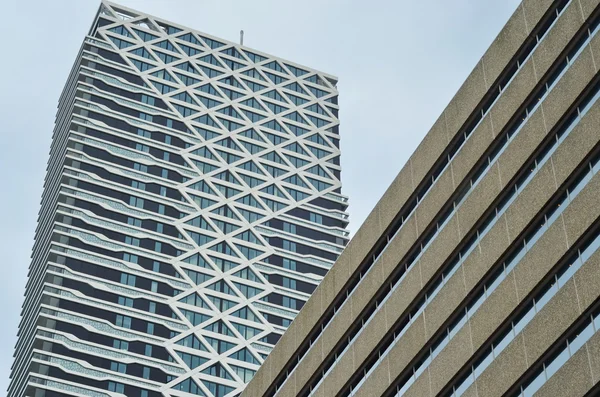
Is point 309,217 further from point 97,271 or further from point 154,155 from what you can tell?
point 97,271

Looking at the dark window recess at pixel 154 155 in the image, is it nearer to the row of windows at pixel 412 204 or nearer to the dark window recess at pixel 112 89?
the dark window recess at pixel 112 89

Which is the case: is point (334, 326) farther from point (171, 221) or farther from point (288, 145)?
point (288, 145)

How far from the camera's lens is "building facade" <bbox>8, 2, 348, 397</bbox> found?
130 metres

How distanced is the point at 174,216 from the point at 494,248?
342 feet

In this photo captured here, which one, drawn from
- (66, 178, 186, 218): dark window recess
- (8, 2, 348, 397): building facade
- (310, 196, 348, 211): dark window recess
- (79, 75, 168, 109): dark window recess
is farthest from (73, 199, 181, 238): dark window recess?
(310, 196, 348, 211): dark window recess

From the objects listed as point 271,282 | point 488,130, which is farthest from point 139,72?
point 488,130

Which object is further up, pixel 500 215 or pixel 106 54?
pixel 106 54

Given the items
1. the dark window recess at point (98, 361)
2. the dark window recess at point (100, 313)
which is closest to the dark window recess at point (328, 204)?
the dark window recess at point (100, 313)

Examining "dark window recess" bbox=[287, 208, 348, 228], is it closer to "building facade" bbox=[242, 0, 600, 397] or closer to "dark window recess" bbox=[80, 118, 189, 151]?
"dark window recess" bbox=[80, 118, 189, 151]

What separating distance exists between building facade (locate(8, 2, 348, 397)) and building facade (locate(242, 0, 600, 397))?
250 feet

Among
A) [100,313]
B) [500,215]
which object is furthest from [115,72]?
[500,215]

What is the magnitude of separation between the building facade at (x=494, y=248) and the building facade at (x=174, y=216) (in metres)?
76.3

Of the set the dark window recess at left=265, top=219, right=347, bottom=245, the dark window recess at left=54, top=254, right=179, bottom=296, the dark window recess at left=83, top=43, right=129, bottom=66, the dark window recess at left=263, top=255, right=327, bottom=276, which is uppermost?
the dark window recess at left=83, top=43, right=129, bottom=66

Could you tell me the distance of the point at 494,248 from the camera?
43594mm
